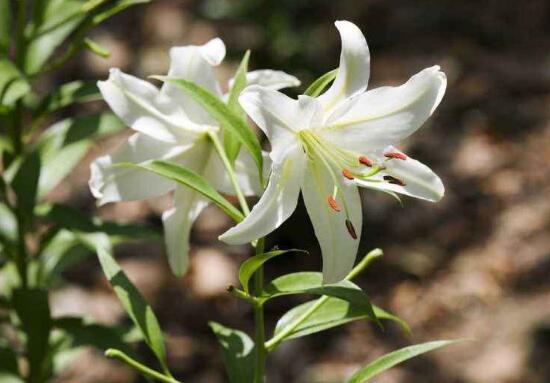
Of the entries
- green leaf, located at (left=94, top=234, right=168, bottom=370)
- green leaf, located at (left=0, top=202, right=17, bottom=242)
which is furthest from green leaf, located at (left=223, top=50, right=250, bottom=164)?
green leaf, located at (left=0, top=202, right=17, bottom=242)

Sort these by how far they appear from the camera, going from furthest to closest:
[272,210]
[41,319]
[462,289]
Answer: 1. [462,289]
2. [41,319]
3. [272,210]

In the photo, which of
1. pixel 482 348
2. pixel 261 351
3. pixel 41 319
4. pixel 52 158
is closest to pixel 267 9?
pixel 482 348

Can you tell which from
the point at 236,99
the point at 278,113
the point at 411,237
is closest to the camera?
the point at 278,113

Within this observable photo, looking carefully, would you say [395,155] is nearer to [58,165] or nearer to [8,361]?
[58,165]

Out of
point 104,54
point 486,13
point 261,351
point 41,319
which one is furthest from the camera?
point 486,13

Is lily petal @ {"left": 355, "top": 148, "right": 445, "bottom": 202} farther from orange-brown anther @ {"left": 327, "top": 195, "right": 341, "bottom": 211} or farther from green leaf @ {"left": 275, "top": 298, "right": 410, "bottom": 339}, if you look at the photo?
green leaf @ {"left": 275, "top": 298, "right": 410, "bottom": 339}

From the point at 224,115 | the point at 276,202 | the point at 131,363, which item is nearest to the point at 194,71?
→ the point at 224,115

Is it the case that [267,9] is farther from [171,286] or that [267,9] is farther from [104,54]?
[104,54]
